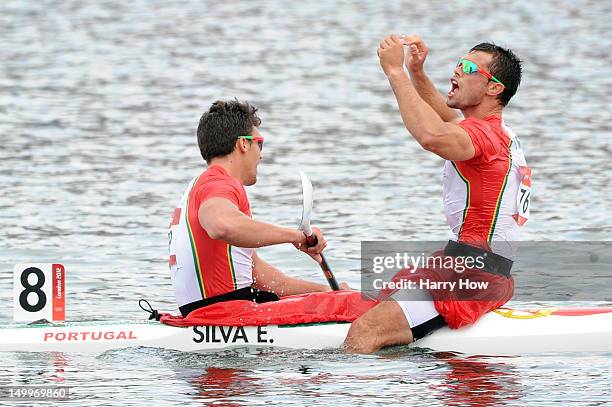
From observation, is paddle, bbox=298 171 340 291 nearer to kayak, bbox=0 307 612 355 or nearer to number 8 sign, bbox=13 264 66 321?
A: kayak, bbox=0 307 612 355

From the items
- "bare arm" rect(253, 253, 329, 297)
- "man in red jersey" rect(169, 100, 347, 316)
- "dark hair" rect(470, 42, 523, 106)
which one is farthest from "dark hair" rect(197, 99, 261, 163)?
"dark hair" rect(470, 42, 523, 106)

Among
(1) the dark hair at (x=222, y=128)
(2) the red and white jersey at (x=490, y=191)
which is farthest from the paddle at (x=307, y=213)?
(2) the red and white jersey at (x=490, y=191)

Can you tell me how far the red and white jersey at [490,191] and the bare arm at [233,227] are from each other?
1297 mm

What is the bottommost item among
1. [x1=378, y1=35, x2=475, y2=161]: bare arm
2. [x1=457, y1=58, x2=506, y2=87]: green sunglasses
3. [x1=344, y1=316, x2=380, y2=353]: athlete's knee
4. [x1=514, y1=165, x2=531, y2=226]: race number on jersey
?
[x1=344, y1=316, x2=380, y2=353]: athlete's knee

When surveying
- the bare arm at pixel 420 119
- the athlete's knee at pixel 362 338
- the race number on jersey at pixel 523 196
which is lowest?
the athlete's knee at pixel 362 338

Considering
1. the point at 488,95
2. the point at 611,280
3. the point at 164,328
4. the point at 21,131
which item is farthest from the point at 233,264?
the point at 21,131

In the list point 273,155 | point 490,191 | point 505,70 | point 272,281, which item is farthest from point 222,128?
point 273,155

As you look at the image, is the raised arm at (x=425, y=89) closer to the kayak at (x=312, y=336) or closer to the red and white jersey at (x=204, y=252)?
the kayak at (x=312, y=336)

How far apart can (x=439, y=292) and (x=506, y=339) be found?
69 centimetres

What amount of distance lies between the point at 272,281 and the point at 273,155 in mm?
10008

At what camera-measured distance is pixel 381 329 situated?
10.9m

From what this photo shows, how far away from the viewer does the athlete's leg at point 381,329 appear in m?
10.9

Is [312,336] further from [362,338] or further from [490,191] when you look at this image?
[490,191]

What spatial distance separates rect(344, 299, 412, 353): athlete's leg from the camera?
1094 centimetres
